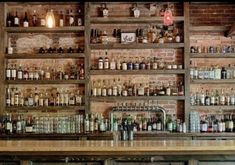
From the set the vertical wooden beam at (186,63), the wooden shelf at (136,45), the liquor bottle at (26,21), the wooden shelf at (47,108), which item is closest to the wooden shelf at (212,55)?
the vertical wooden beam at (186,63)

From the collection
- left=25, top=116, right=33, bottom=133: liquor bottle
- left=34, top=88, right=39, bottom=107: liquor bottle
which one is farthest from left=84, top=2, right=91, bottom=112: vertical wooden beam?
left=25, top=116, right=33, bottom=133: liquor bottle

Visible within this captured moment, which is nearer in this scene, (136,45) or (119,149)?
(119,149)

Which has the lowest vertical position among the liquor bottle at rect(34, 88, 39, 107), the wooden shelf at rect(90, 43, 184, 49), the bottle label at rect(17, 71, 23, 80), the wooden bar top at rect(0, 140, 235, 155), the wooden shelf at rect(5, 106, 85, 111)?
the wooden bar top at rect(0, 140, 235, 155)

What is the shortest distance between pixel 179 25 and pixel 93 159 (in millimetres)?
3955

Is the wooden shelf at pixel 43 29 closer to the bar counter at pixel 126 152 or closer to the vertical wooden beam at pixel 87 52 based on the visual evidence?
the vertical wooden beam at pixel 87 52

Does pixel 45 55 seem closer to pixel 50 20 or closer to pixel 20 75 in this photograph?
pixel 20 75

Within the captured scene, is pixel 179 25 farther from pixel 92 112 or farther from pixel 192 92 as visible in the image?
pixel 92 112

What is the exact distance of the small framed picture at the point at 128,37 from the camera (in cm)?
826

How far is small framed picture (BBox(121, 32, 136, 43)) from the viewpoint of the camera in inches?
325

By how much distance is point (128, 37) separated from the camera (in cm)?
827

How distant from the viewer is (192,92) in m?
8.27

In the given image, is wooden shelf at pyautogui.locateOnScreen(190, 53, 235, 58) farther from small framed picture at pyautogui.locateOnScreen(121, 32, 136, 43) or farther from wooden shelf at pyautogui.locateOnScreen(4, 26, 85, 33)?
wooden shelf at pyautogui.locateOnScreen(4, 26, 85, 33)

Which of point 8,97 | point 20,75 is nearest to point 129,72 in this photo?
point 20,75

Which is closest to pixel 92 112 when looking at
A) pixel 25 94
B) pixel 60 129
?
pixel 60 129
